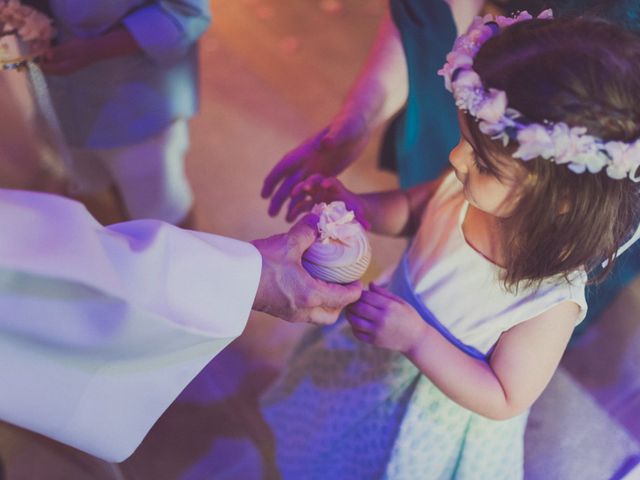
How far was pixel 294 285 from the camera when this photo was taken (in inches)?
30.1

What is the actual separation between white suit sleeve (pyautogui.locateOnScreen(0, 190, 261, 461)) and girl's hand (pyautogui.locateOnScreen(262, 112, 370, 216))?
239mm

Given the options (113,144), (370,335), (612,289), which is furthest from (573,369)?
(113,144)

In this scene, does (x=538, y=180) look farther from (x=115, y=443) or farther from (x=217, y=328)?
(x=115, y=443)

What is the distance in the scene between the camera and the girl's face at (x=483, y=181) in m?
0.67

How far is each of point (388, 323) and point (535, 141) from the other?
30cm

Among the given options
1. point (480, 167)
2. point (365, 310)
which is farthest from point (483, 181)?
point (365, 310)

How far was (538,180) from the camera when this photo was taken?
2.15 ft

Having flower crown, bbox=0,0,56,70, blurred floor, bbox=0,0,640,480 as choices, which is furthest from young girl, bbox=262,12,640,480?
flower crown, bbox=0,0,56,70

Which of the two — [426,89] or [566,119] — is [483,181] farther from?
[426,89]

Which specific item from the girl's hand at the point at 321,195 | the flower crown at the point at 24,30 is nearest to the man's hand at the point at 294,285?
the girl's hand at the point at 321,195

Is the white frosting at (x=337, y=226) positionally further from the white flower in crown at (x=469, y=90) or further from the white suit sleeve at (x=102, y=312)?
the white flower in crown at (x=469, y=90)

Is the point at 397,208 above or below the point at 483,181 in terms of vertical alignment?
below

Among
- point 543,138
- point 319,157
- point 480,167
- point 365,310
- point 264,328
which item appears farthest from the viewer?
point 264,328

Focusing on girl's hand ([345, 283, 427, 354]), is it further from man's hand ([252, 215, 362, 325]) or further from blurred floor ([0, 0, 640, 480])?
blurred floor ([0, 0, 640, 480])
